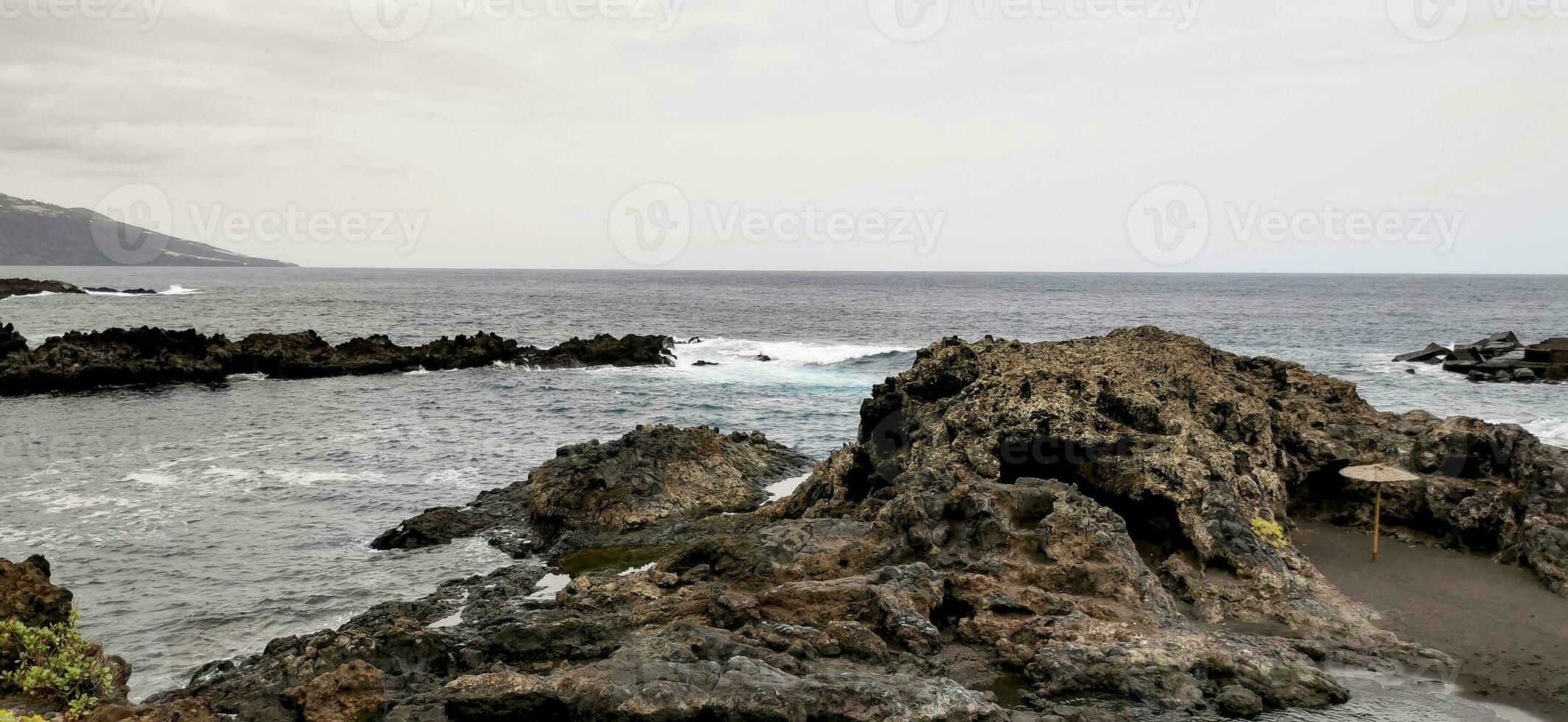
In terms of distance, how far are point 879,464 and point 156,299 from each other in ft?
377

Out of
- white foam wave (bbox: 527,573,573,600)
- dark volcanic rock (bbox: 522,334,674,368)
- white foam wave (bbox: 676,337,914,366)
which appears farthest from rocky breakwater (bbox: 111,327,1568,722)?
white foam wave (bbox: 676,337,914,366)

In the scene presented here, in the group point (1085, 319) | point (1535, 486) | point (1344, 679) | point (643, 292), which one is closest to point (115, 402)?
point (1344, 679)

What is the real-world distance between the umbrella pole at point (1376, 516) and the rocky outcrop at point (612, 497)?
432 inches

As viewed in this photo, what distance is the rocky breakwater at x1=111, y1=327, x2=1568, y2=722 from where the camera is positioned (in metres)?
7.97

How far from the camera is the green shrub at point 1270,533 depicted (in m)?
11.7

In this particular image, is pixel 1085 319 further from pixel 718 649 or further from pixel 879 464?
pixel 718 649

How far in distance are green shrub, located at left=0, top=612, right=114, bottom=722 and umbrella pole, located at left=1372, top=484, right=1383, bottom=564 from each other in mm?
15345

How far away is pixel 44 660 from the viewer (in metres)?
7.90

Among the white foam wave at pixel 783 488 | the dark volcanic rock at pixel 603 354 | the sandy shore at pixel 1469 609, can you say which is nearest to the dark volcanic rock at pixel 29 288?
the dark volcanic rock at pixel 603 354

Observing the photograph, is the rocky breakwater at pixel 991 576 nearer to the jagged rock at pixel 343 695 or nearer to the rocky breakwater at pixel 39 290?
the jagged rock at pixel 343 695

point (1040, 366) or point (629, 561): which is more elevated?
point (1040, 366)

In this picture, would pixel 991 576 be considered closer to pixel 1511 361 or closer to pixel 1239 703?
pixel 1239 703

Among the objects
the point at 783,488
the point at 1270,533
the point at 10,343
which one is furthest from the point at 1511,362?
the point at 10,343

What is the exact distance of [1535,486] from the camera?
40.1ft
